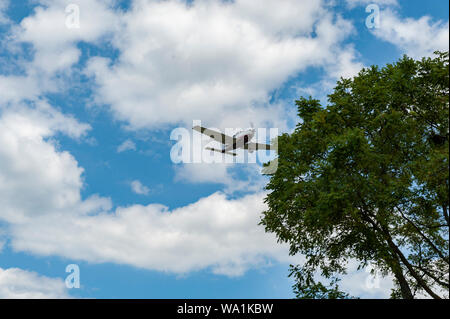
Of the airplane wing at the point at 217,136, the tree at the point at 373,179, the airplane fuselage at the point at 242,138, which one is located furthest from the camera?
the airplane fuselage at the point at 242,138

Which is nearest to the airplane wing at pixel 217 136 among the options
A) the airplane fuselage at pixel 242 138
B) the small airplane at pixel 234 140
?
the small airplane at pixel 234 140

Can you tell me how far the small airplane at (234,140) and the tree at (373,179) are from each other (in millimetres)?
14912

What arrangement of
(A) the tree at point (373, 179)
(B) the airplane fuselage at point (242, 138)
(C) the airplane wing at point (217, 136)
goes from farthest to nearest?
1. (B) the airplane fuselage at point (242, 138)
2. (C) the airplane wing at point (217, 136)
3. (A) the tree at point (373, 179)

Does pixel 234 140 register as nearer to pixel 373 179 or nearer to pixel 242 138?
pixel 242 138

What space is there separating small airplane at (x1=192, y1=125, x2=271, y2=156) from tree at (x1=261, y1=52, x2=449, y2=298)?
1491 cm

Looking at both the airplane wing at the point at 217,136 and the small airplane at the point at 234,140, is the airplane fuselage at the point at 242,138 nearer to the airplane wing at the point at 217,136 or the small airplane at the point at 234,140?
the small airplane at the point at 234,140

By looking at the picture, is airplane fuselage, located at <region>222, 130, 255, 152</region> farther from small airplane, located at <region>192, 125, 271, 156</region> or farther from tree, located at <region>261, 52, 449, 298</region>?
tree, located at <region>261, 52, 449, 298</region>

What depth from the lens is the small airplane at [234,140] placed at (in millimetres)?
38500

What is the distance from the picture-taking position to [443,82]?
18859 millimetres

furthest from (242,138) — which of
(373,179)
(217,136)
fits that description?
(373,179)

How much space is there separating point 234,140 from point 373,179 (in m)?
22.6

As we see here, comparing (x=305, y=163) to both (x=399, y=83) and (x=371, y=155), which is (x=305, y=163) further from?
(x=399, y=83)
